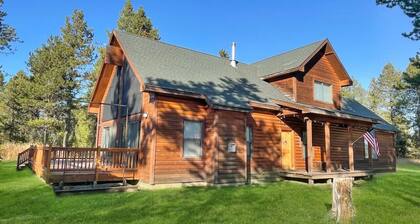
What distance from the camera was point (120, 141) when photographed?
15305 mm

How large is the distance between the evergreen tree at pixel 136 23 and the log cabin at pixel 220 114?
16075 mm

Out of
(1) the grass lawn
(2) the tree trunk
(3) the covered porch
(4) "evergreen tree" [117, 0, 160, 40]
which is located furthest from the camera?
(4) "evergreen tree" [117, 0, 160, 40]

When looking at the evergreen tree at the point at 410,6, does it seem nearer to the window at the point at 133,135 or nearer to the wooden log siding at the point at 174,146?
the wooden log siding at the point at 174,146

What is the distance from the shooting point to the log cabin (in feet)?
41.9

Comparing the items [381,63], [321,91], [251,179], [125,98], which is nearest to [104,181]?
[125,98]

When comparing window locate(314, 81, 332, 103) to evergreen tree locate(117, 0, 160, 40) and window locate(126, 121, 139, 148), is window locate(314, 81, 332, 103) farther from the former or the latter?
evergreen tree locate(117, 0, 160, 40)

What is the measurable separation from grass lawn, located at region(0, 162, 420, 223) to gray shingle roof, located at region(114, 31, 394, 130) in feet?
13.0

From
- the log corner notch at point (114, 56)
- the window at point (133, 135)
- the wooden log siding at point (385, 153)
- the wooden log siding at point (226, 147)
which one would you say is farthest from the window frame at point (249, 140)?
the wooden log siding at point (385, 153)

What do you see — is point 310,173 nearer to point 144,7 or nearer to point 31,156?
point 31,156

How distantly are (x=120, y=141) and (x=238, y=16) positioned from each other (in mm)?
16617

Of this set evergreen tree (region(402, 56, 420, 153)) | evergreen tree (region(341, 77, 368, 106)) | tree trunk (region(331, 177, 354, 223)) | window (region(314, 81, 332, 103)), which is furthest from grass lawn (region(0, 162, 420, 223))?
evergreen tree (region(341, 77, 368, 106))

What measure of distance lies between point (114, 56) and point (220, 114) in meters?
6.55

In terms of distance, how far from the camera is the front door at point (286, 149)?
16.1 metres

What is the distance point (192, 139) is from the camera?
13289 millimetres
